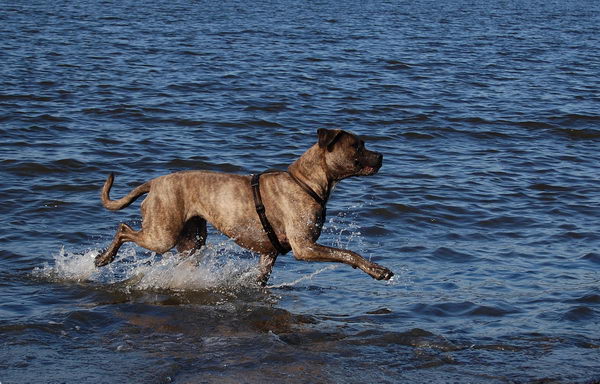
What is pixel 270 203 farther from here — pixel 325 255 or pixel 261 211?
pixel 325 255

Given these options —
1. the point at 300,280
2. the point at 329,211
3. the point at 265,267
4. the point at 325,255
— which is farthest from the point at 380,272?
the point at 329,211

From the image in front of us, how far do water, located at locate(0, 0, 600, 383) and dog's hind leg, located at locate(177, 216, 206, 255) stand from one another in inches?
5.6

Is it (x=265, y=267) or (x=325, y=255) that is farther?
(x=265, y=267)

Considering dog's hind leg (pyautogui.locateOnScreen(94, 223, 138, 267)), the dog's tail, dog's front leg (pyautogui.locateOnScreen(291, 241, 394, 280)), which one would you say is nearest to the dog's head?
dog's front leg (pyautogui.locateOnScreen(291, 241, 394, 280))

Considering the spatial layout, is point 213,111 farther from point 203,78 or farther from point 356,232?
point 356,232

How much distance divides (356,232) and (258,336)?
364cm

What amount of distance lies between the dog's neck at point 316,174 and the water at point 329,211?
1178 mm

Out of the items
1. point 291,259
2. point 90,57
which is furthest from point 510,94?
point 291,259

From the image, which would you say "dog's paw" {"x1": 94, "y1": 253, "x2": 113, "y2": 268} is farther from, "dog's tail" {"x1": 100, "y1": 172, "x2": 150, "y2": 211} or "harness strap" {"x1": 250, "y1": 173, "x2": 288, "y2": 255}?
"harness strap" {"x1": 250, "y1": 173, "x2": 288, "y2": 255}

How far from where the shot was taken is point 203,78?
2117cm

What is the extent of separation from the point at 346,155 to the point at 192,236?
1829 mm

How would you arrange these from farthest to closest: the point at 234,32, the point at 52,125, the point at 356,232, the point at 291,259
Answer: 1. the point at 234,32
2. the point at 52,125
3. the point at 356,232
4. the point at 291,259

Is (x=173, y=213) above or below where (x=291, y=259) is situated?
above

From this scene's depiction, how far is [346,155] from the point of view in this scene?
838 cm
